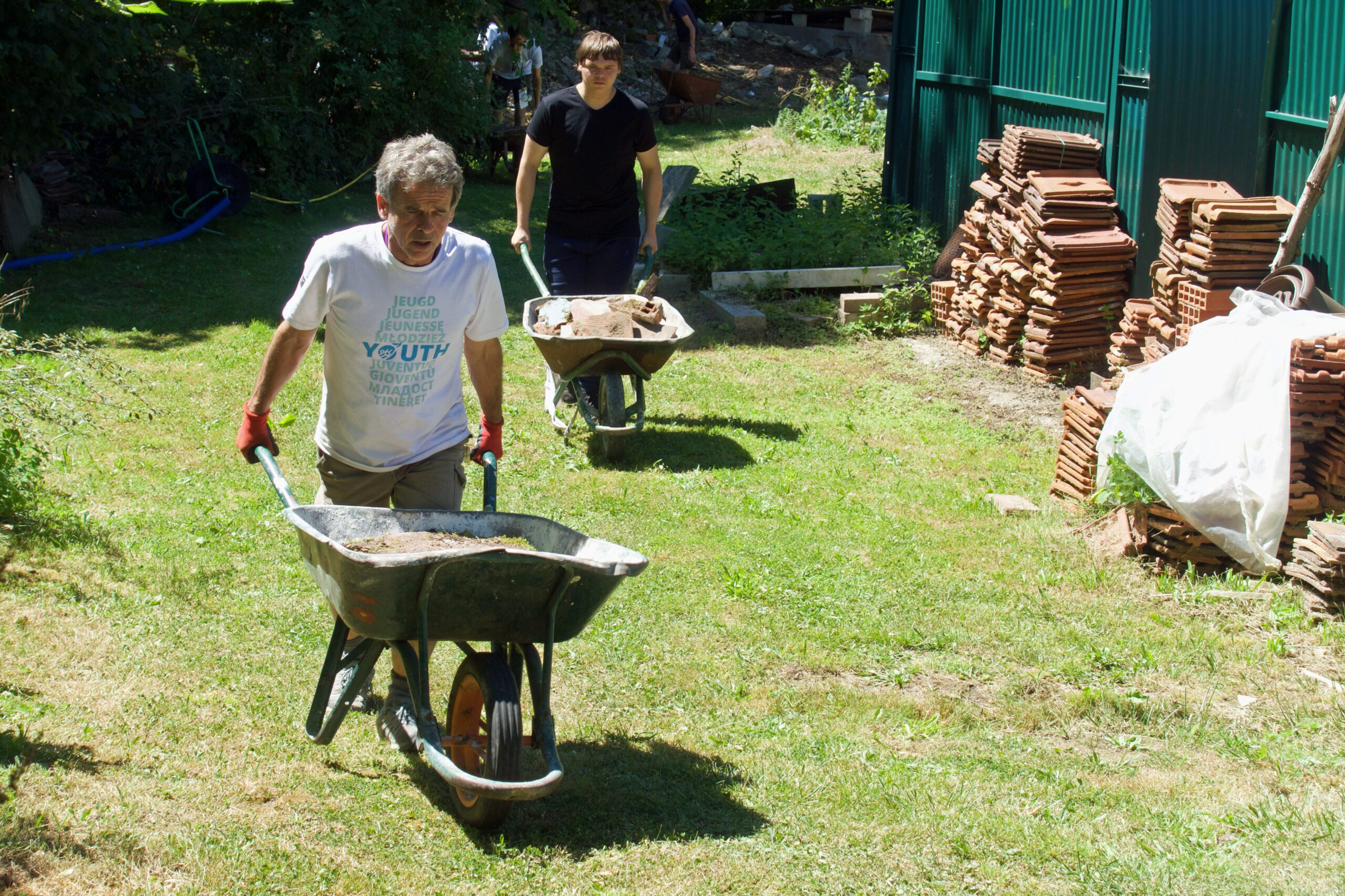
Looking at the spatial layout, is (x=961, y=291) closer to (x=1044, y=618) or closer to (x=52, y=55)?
(x=1044, y=618)

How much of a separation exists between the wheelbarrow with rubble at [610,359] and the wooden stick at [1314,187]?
10.0 ft

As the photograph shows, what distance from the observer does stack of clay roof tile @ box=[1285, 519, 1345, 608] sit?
4582 millimetres

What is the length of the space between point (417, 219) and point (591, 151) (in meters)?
3.34

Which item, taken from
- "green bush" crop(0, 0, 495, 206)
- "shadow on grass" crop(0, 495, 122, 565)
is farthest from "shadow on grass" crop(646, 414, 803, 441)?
"green bush" crop(0, 0, 495, 206)

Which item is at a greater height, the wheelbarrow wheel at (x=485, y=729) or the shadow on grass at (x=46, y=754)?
the wheelbarrow wheel at (x=485, y=729)

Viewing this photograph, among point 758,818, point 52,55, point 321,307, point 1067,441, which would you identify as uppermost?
A: point 52,55

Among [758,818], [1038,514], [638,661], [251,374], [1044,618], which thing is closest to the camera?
[758,818]

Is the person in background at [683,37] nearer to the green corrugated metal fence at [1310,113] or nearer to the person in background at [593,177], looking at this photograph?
the person in background at [593,177]

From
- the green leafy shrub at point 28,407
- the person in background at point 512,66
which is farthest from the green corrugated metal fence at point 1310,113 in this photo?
the person in background at point 512,66

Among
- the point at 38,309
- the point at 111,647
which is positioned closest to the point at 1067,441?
the point at 111,647

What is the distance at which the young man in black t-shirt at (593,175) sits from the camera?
21.4ft

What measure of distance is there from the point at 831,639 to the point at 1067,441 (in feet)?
7.05

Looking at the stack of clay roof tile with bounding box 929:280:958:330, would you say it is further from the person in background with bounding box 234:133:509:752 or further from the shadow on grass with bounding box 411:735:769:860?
the shadow on grass with bounding box 411:735:769:860

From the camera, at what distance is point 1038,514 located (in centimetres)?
591
